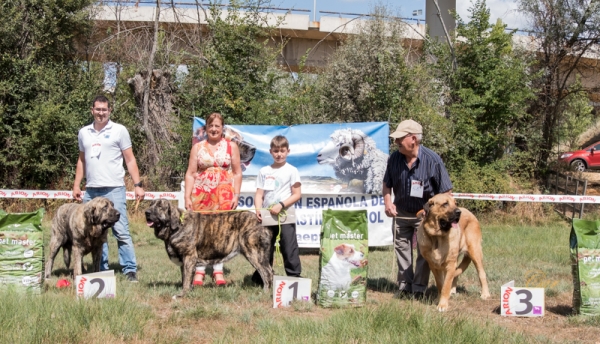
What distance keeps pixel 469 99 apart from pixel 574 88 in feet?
12.4

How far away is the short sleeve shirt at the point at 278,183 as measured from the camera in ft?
18.6

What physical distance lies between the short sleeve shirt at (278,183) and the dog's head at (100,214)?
158 centimetres

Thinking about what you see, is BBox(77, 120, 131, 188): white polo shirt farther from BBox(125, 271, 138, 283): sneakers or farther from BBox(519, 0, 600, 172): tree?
BBox(519, 0, 600, 172): tree

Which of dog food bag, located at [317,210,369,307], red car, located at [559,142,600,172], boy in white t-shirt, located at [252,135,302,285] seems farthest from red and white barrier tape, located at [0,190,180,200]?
red car, located at [559,142,600,172]

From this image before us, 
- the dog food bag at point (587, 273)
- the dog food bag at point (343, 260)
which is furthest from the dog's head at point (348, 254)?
the dog food bag at point (587, 273)

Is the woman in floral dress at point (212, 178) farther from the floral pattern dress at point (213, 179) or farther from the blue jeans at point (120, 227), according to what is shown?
the blue jeans at point (120, 227)

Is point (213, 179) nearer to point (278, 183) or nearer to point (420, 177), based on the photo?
point (278, 183)

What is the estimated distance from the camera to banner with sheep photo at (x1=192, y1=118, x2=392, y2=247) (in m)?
8.92

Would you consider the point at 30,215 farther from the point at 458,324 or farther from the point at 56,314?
the point at 458,324

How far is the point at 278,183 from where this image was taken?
5.67m

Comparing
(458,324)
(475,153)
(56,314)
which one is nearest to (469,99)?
(475,153)

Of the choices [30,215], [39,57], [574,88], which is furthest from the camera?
[574,88]

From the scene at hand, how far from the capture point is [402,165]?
223 inches

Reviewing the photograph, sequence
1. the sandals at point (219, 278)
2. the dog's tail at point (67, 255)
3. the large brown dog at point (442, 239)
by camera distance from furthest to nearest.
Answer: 1. the dog's tail at point (67, 255)
2. the sandals at point (219, 278)
3. the large brown dog at point (442, 239)
